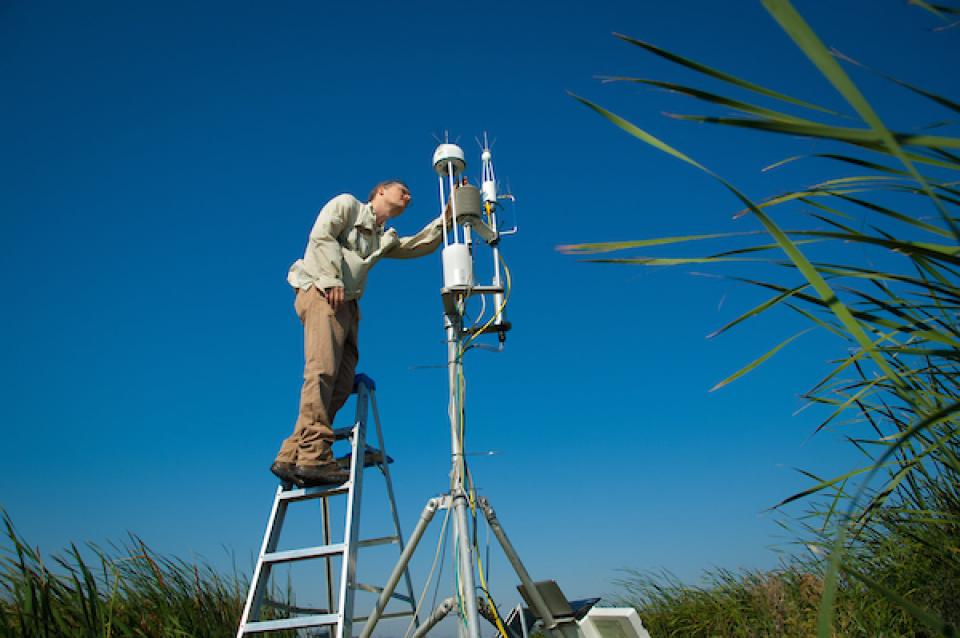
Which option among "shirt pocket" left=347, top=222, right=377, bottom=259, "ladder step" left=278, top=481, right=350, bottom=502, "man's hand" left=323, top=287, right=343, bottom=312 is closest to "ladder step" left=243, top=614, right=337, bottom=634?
"ladder step" left=278, top=481, right=350, bottom=502

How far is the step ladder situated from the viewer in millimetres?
2670

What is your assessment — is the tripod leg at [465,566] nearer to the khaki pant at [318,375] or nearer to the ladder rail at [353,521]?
the ladder rail at [353,521]

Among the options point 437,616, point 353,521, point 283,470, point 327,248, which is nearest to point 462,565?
point 437,616

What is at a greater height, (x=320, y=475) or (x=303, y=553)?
(x=320, y=475)

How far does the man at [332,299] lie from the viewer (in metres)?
3.08

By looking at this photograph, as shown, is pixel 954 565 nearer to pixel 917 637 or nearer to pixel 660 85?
pixel 917 637

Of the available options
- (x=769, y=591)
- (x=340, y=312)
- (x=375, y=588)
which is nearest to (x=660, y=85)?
(x=340, y=312)

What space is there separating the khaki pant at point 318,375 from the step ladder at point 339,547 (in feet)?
0.51

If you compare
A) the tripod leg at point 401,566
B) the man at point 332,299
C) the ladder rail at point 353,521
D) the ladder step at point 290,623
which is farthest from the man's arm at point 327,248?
the ladder step at point 290,623

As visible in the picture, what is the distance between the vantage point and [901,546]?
2.38 meters

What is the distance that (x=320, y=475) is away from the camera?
9.97 ft

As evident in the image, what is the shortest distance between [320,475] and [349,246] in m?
1.23

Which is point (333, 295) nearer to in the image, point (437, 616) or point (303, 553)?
point (303, 553)

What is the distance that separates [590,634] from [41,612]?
2.06 metres
